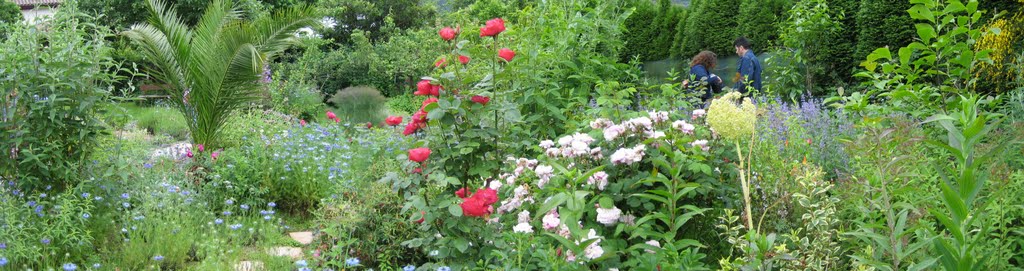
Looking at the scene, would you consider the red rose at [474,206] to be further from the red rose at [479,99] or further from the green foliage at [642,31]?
the green foliage at [642,31]

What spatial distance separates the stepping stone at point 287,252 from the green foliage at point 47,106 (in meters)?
1.09

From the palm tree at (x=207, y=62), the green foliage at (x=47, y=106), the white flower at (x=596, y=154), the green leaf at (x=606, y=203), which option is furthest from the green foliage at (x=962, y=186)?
the palm tree at (x=207, y=62)

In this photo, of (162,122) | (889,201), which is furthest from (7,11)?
(889,201)

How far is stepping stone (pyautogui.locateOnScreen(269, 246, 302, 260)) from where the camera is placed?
389 cm

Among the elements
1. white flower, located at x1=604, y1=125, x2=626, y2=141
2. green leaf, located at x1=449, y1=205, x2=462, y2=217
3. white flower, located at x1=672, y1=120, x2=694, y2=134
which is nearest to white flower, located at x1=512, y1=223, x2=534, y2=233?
green leaf, located at x1=449, y1=205, x2=462, y2=217

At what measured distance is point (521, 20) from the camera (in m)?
5.06

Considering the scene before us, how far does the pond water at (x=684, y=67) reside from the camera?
9.33 meters

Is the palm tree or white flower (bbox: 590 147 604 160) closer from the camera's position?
white flower (bbox: 590 147 604 160)

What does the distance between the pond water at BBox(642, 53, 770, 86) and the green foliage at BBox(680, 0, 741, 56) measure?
0.54ft

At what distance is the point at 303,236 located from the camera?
456 centimetres

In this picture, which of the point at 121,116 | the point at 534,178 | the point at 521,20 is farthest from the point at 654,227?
the point at 121,116

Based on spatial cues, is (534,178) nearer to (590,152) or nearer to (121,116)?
(590,152)

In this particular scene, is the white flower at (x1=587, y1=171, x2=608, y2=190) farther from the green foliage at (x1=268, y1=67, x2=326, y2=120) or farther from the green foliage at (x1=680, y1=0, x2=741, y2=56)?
the green foliage at (x1=268, y1=67, x2=326, y2=120)

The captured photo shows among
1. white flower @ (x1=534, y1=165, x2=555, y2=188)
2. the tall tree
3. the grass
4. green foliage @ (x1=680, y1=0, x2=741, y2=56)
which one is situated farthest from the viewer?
the grass
